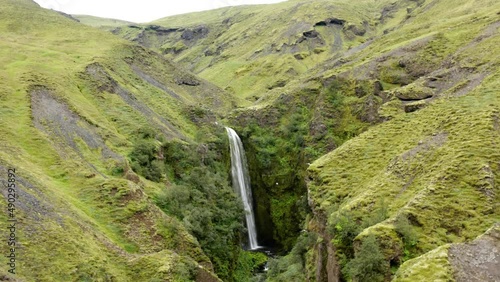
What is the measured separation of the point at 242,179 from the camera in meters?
58.4

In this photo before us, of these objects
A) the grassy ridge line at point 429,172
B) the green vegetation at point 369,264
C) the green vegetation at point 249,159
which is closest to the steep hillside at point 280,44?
the green vegetation at point 249,159

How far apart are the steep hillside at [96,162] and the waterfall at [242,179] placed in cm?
276

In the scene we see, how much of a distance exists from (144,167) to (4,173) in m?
15.3

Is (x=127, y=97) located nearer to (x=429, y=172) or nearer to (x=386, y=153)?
(x=386, y=153)

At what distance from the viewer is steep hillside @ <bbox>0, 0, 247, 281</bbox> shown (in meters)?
25.2

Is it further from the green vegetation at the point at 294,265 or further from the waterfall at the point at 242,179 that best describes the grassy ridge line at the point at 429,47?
the green vegetation at the point at 294,265

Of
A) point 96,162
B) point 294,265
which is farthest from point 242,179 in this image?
point 294,265

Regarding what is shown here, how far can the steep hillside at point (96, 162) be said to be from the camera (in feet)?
82.8

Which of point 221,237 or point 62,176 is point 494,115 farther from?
point 62,176

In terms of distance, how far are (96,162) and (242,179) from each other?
962 inches

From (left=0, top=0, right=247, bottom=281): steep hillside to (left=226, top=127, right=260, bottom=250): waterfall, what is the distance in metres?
2.76

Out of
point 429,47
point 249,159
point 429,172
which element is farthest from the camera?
point 249,159

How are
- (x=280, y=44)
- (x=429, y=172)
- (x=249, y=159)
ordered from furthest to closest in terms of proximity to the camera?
(x=280, y=44), (x=249, y=159), (x=429, y=172)

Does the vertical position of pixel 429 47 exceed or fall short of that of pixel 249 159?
it exceeds it
